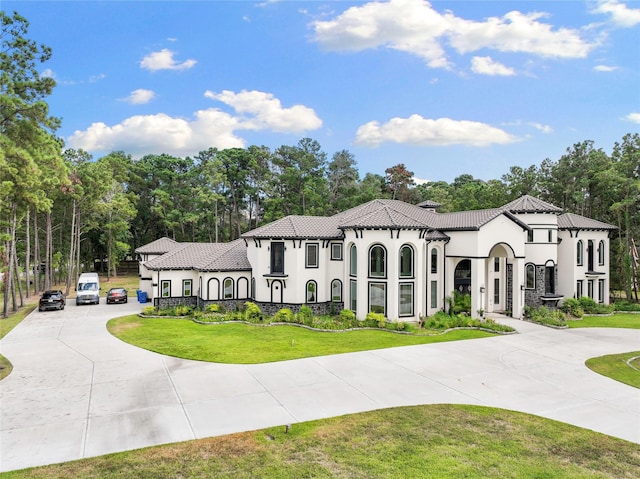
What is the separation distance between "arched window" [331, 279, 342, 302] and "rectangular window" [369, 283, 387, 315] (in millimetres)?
2746

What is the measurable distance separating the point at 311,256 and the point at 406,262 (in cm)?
582

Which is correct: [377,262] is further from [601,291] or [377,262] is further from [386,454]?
[601,291]

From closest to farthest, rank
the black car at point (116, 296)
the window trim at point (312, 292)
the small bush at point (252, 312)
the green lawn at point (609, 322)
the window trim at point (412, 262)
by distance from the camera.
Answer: the window trim at point (412, 262) → the small bush at point (252, 312) → the green lawn at point (609, 322) → the window trim at point (312, 292) → the black car at point (116, 296)

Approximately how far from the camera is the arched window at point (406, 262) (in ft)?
72.3

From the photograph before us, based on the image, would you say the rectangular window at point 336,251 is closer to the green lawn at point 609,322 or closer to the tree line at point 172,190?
the green lawn at point 609,322

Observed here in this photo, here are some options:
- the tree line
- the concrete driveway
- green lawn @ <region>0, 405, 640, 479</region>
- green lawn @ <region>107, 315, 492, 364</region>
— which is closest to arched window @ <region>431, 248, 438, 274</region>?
green lawn @ <region>107, 315, 492, 364</region>

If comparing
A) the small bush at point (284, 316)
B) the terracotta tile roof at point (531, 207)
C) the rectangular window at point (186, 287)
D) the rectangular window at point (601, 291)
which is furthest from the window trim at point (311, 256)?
the rectangular window at point (601, 291)

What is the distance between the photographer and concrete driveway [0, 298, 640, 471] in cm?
902

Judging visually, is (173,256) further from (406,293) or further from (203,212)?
(203,212)

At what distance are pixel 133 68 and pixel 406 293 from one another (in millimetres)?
18967

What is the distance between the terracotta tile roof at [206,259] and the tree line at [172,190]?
754 centimetres

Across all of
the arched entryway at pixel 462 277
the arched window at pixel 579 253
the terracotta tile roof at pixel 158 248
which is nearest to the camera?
the arched entryway at pixel 462 277

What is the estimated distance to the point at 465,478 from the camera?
23.2 feet

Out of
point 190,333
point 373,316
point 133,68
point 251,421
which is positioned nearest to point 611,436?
point 251,421
